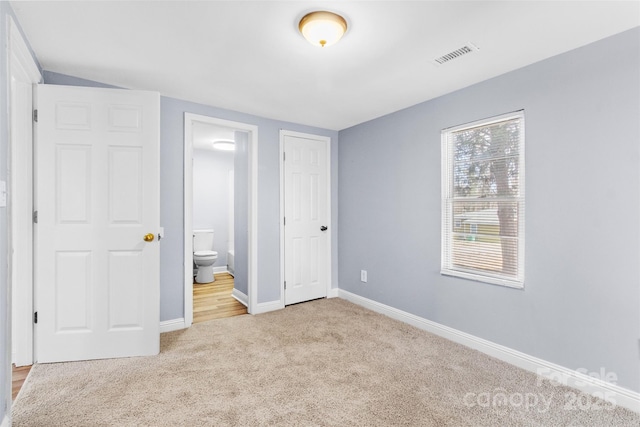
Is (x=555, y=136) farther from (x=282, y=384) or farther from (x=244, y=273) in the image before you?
(x=244, y=273)

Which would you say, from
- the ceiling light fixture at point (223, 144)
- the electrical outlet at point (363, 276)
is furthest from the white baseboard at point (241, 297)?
the ceiling light fixture at point (223, 144)

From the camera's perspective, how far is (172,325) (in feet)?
10.2

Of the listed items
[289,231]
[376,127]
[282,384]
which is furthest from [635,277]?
[289,231]

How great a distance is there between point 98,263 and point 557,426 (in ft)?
10.6

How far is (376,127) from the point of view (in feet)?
12.3

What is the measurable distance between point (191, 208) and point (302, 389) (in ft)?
6.90

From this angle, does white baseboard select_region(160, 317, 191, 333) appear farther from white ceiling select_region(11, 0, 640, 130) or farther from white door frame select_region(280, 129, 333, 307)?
white ceiling select_region(11, 0, 640, 130)

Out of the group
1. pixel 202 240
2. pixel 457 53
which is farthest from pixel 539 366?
pixel 202 240

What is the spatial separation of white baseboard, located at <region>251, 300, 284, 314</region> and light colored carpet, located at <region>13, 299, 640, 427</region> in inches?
29.7

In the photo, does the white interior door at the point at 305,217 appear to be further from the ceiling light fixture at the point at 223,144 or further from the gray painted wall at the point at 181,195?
the ceiling light fixture at the point at 223,144

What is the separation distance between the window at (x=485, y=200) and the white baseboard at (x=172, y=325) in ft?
8.60

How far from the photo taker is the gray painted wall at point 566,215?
193cm

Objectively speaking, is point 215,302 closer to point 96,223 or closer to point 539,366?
point 96,223

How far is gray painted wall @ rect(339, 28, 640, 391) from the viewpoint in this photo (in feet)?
6.32
